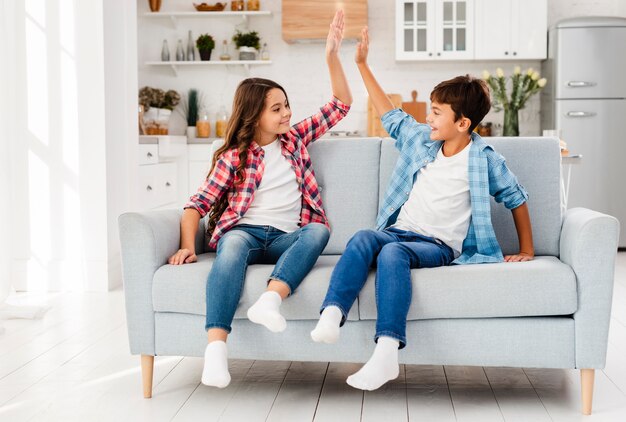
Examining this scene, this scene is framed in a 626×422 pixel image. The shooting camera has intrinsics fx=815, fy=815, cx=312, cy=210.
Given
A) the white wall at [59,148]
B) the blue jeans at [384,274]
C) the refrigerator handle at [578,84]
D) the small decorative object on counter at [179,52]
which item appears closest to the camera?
the blue jeans at [384,274]

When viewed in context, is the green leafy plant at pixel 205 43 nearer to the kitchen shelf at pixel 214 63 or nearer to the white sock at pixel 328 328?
the kitchen shelf at pixel 214 63

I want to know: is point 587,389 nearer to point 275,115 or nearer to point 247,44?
point 275,115

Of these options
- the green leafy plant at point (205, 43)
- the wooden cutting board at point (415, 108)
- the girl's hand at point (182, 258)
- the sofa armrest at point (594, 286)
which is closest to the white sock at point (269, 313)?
the girl's hand at point (182, 258)

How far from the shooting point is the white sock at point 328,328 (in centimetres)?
217

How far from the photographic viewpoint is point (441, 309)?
2.33 m

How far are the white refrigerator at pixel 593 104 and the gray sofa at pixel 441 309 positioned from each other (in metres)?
3.61

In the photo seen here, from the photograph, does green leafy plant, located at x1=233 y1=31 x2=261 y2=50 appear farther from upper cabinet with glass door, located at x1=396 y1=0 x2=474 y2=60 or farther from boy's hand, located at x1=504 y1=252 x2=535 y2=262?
boy's hand, located at x1=504 y1=252 x2=535 y2=262

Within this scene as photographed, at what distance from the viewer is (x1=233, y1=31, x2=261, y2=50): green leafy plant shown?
21.0 ft

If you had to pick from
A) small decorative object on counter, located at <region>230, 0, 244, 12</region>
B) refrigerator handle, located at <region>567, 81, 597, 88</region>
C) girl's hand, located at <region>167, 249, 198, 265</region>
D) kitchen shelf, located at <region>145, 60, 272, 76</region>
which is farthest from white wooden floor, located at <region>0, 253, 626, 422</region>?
small decorative object on counter, located at <region>230, 0, 244, 12</region>

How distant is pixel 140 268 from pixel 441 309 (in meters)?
0.92

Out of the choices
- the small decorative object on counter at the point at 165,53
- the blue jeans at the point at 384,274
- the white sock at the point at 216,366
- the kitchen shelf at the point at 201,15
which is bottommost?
the white sock at the point at 216,366

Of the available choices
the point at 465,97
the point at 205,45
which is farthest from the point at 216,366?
the point at 205,45

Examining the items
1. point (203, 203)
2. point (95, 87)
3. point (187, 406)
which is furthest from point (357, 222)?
point (95, 87)

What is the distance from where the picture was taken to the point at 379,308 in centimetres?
225
